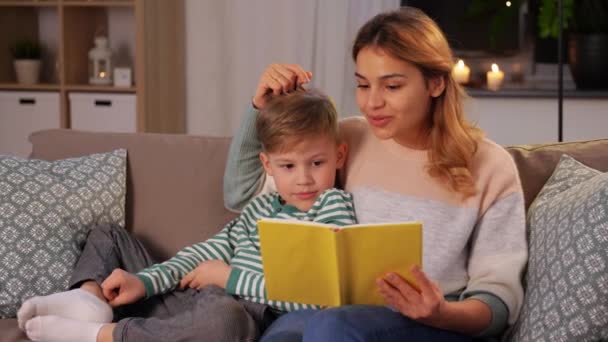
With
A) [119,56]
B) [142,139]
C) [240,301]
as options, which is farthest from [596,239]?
[119,56]

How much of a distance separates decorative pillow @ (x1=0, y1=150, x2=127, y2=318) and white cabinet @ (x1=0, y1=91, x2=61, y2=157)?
1.94 metres

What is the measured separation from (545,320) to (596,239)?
0.52ft

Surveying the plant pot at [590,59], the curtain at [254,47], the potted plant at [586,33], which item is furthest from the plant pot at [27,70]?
the plant pot at [590,59]

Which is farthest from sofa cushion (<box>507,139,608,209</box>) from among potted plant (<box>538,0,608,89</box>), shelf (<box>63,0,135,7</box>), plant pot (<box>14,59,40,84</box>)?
plant pot (<box>14,59,40,84</box>)

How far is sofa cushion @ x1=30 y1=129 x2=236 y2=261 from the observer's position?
2.23 metres

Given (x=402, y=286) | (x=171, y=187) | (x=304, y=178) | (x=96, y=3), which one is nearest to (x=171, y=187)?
(x=171, y=187)

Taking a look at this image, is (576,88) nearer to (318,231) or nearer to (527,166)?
(527,166)

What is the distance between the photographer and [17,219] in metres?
2.11

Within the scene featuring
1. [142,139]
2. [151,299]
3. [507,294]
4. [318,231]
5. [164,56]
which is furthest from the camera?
[164,56]

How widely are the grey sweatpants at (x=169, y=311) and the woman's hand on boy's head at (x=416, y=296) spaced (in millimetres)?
375

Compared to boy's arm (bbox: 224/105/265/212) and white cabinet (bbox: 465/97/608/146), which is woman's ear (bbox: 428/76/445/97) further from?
white cabinet (bbox: 465/97/608/146)

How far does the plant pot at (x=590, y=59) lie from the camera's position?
4098 millimetres

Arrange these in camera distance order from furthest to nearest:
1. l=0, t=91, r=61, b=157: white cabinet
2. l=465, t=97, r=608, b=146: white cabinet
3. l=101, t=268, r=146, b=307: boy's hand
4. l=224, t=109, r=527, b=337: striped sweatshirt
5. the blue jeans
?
l=0, t=91, r=61, b=157: white cabinet
l=465, t=97, r=608, b=146: white cabinet
l=101, t=268, r=146, b=307: boy's hand
l=224, t=109, r=527, b=337: striped sweatshirt
the blue jeans

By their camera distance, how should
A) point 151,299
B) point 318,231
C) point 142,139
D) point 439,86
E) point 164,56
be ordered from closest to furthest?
point 318,231, point 439,86, point 151,299, point 142,139, point 164,56
